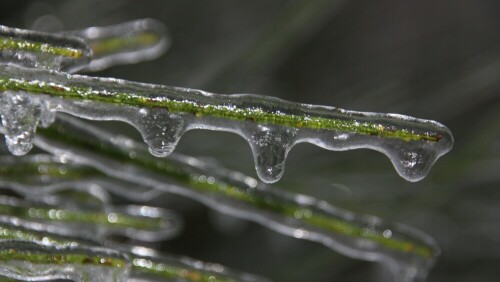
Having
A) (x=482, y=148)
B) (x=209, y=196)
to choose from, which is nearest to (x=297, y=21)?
(x=482, y=148)

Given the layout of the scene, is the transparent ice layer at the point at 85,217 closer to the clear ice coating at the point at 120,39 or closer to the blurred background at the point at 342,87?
the clear ice coating at the point at 120,39

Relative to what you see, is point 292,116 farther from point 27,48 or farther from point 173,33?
point 173,33

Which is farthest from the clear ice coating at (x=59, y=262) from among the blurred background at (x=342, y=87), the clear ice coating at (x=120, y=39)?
the blurred background at (x=342, y=87)

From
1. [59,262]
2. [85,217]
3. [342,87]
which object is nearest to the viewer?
[59,262]

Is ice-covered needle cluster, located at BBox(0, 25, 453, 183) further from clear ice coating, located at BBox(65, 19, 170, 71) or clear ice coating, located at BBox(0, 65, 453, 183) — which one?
clear ice coating, located at BBox(65, 19, 170, 71)

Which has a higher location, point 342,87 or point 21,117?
point 342,87

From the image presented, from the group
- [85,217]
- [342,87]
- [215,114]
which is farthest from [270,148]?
[342,87]

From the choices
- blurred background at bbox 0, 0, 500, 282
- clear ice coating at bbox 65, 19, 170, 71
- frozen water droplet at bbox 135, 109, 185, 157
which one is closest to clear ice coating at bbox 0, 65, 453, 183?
frozen water droplet at bbox 135, 109, 185, 157

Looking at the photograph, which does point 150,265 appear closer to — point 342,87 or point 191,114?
point 191,114
